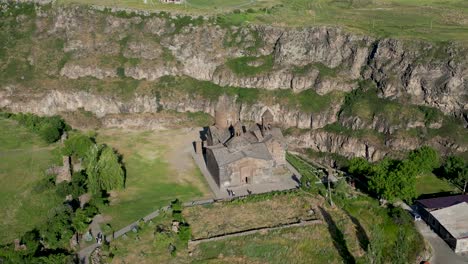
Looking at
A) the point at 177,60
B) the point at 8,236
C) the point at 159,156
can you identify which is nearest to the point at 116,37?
the point at 177,60

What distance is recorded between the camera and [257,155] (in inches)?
3258

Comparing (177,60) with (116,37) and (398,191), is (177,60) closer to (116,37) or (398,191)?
(116,37)

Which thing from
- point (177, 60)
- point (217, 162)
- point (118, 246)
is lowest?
point (118, 246)

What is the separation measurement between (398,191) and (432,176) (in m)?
15.3

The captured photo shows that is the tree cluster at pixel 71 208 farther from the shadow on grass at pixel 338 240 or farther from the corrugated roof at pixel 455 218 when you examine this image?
the corrugated roof at pixel 455 218

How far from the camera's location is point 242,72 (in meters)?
114

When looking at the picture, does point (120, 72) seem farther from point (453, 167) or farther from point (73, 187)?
point (453, 167)

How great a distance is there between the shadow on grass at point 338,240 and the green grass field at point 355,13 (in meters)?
50.2

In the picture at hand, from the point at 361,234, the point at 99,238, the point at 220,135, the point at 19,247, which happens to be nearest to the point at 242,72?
the point at 220,135

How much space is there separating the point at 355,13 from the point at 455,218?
2802 inches

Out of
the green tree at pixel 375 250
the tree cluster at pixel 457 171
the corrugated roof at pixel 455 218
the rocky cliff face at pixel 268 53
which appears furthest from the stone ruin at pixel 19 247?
the tree cluster at pixel 457 171

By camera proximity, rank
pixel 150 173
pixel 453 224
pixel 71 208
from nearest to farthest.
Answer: pixel 453 224 → pixel 71 208 → pixel 150 173

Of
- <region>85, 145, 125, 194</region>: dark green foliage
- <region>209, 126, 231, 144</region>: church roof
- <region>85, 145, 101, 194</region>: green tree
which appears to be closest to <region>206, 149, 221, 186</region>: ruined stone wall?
<region>209, 126, 231, 144</region>: church roof

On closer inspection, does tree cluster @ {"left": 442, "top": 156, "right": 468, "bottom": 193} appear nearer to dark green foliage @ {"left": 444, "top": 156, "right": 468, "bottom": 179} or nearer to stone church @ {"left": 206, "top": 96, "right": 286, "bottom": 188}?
dark green foliage @ {"left": 444, "top": 156, "right": 468, "bottom": 179}
